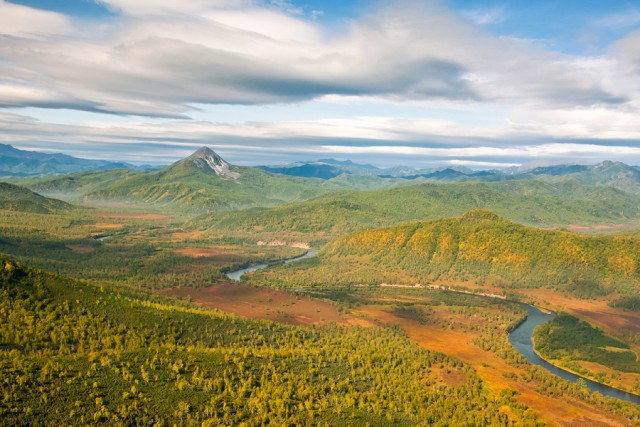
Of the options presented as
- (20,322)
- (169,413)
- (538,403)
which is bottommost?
(538,403)

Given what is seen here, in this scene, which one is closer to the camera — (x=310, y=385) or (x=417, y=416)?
(x=417, y=416)

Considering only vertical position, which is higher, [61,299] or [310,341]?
[61,299]

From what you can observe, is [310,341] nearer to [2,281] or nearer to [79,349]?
[79,349]

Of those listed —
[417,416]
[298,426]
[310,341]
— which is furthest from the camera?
[310,341]

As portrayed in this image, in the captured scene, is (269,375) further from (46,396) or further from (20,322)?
(20,322)

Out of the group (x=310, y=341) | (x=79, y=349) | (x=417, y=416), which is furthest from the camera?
(x=310, y=341)

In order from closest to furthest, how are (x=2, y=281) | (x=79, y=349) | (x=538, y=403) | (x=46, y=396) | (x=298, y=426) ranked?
1. (x=46, y=396)
2. (x=298, y=426)
3. (x=79, y=349)
4. (x=538, y=403)
5. (x=2, y=281)

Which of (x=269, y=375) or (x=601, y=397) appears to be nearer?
(x=269, y=375)

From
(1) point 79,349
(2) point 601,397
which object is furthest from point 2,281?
(2) point 601,397

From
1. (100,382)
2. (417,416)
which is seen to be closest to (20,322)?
(100,382)
